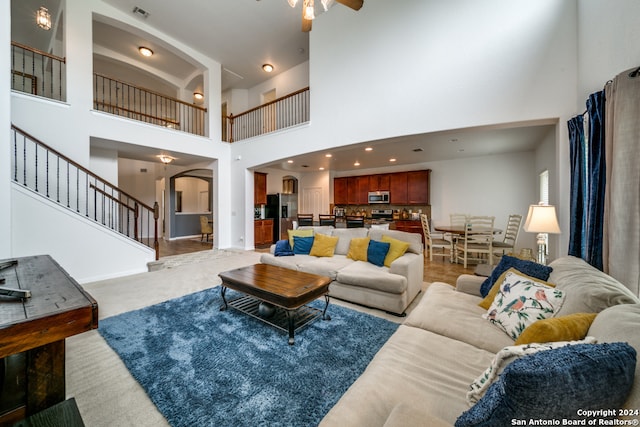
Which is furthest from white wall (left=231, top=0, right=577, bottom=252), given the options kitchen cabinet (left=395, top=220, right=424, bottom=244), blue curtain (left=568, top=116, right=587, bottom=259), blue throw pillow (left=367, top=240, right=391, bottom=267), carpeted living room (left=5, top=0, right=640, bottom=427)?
kitchen cabinet (left=395, top=220, right=424, bottom=244)

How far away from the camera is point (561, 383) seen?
60 centimetres

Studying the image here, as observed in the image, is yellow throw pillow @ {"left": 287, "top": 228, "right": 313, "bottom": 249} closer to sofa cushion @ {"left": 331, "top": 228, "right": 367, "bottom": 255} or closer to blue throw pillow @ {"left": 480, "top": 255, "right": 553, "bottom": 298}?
sofa cushion @ {"left": 331, "top": 228, "right": 367, "bottom": 255}

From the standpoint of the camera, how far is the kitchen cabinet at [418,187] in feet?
23.1

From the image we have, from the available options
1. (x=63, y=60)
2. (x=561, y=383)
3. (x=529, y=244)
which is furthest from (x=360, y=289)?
(x=63, y=60)

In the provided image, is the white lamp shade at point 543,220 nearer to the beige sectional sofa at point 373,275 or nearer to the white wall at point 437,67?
the white wall at point 437,67

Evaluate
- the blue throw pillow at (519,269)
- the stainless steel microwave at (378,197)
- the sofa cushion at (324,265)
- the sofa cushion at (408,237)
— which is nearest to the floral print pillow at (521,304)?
the blue throw pillow at (519,269)

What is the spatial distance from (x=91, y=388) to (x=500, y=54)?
5.41 metres

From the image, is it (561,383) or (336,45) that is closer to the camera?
(561,383)

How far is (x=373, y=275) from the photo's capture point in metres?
2.80

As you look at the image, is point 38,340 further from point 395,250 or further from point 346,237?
point 346,237

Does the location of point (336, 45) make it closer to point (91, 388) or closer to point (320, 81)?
point (320, 81)

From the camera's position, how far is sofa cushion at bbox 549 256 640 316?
1188mm

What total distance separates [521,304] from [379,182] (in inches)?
256

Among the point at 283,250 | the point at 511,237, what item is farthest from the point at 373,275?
the point at 511,237
